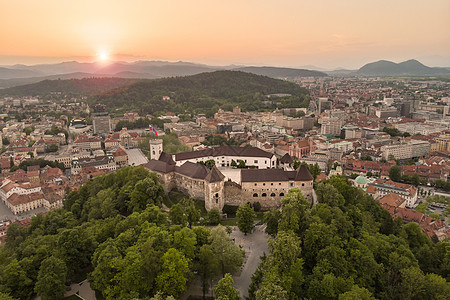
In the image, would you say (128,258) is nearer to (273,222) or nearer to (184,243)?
(184,243)

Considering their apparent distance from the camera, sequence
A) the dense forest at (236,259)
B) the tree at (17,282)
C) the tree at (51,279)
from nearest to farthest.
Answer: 1. the dense forest at (236,259)
2. the tree at (51,279)
3. the tree at (17,282)

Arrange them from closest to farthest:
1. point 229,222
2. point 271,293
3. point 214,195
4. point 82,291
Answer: point 271,293, point 82,291, point 229,222, point 214,195

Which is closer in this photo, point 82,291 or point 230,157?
point 82,291

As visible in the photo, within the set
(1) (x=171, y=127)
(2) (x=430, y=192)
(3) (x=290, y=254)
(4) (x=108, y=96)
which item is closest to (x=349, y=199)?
(3) (x=290, y=254)

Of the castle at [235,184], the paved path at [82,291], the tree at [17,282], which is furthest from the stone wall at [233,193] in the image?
the tree at [17,282]

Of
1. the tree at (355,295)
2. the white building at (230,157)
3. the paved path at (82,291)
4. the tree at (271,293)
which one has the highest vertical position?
the white building at (230,157)

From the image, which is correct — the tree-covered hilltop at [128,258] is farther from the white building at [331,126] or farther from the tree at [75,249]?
the white building at [331,126]

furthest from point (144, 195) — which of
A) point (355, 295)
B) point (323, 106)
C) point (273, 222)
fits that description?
point (323, 106)

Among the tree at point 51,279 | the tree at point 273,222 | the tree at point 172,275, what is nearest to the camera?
the tree at point 172,275
